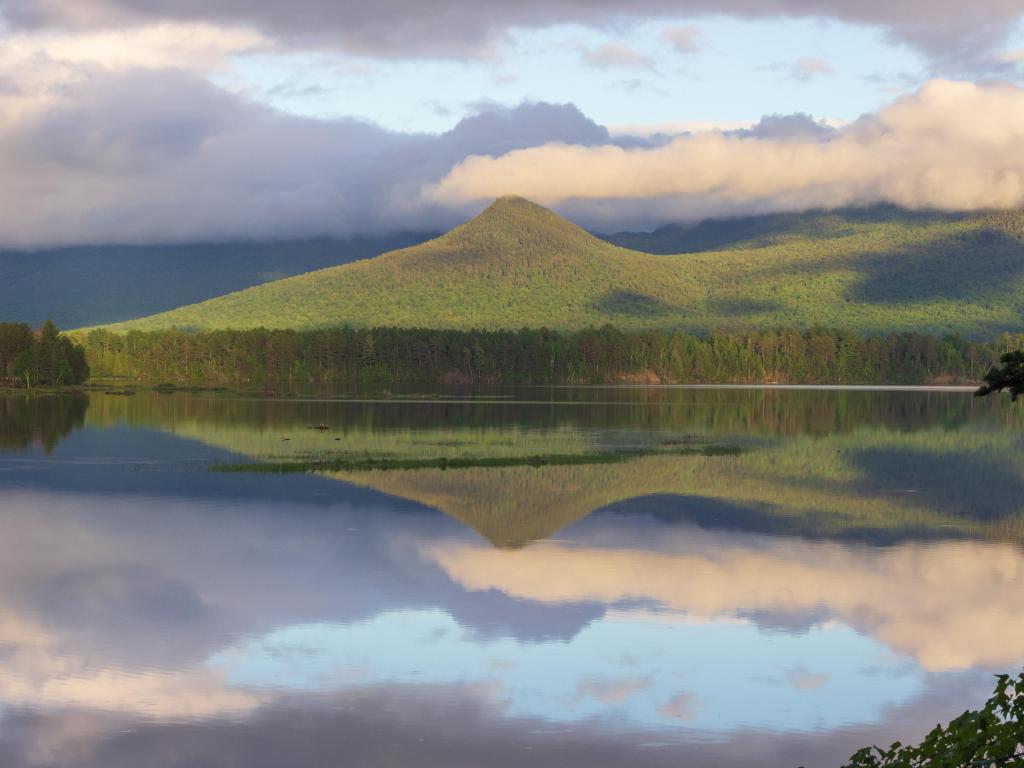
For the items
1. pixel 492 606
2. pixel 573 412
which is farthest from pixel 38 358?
pixel 492 606

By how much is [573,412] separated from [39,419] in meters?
39.1

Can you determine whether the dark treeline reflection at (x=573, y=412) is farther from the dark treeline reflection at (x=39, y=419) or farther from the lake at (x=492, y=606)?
the lake at (x=492, y=606)

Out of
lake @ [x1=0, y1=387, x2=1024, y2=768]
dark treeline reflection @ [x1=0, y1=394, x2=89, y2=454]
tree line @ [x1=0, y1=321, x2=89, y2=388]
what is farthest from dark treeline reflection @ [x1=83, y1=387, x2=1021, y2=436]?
lake @ [x1=0, y1=387, x2=1024, y2=768]

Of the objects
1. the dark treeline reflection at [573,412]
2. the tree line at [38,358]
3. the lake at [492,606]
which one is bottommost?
the lake at [492,606]

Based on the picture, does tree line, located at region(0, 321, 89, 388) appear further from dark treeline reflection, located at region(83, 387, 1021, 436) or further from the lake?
the lake

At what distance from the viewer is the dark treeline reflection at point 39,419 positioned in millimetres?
68188

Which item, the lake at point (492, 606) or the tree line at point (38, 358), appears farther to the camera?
the tree line at point (38, 358)

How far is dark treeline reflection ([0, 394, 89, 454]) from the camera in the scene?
6819 cm

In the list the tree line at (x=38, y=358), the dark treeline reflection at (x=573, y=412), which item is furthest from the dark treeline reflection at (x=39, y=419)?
the tree line at (x=38, y=358)

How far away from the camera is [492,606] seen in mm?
27250

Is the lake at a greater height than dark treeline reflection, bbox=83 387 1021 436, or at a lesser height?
lesser

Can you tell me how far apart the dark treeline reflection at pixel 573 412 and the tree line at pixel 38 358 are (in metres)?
13.8

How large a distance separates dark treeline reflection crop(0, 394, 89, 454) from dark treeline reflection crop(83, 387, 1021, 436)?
6.81 ft

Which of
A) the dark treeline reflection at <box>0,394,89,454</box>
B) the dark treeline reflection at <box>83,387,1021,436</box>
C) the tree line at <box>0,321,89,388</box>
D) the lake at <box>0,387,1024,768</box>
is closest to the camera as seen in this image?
the lake at <box>0,387,1024,768</box>
